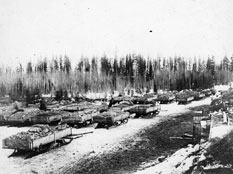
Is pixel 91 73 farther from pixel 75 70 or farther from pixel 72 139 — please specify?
pixel 72 139

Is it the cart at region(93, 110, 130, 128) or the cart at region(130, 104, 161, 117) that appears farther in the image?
the cart at region(130, 104, 161, 117)

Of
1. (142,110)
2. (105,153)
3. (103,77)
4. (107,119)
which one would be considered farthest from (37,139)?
(103,77)

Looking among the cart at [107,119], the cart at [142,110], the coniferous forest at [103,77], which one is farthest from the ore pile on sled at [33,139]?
the coniferous forest at [103,77]

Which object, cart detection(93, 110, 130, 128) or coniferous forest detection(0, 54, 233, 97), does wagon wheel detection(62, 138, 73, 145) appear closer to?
cart detection(93, 110, 130, 128)

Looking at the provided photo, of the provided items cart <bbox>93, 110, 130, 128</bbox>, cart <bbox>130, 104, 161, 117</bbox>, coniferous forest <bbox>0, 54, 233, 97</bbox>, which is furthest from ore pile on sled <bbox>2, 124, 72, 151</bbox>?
coniferous forest <bbox>0, 54, 233, 97</bbox>

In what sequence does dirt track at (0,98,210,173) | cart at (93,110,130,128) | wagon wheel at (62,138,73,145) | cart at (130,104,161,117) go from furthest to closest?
cart at (130,104,161,117)
cart at (93,110,130,128)
wagon wheel at (62,138,73,145)
dirt track at (0,98,210,173)

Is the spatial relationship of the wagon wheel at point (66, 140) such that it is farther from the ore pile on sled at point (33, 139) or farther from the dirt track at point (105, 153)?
the ore pile on sled at point (33, 139)

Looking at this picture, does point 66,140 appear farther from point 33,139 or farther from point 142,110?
point 142,110
